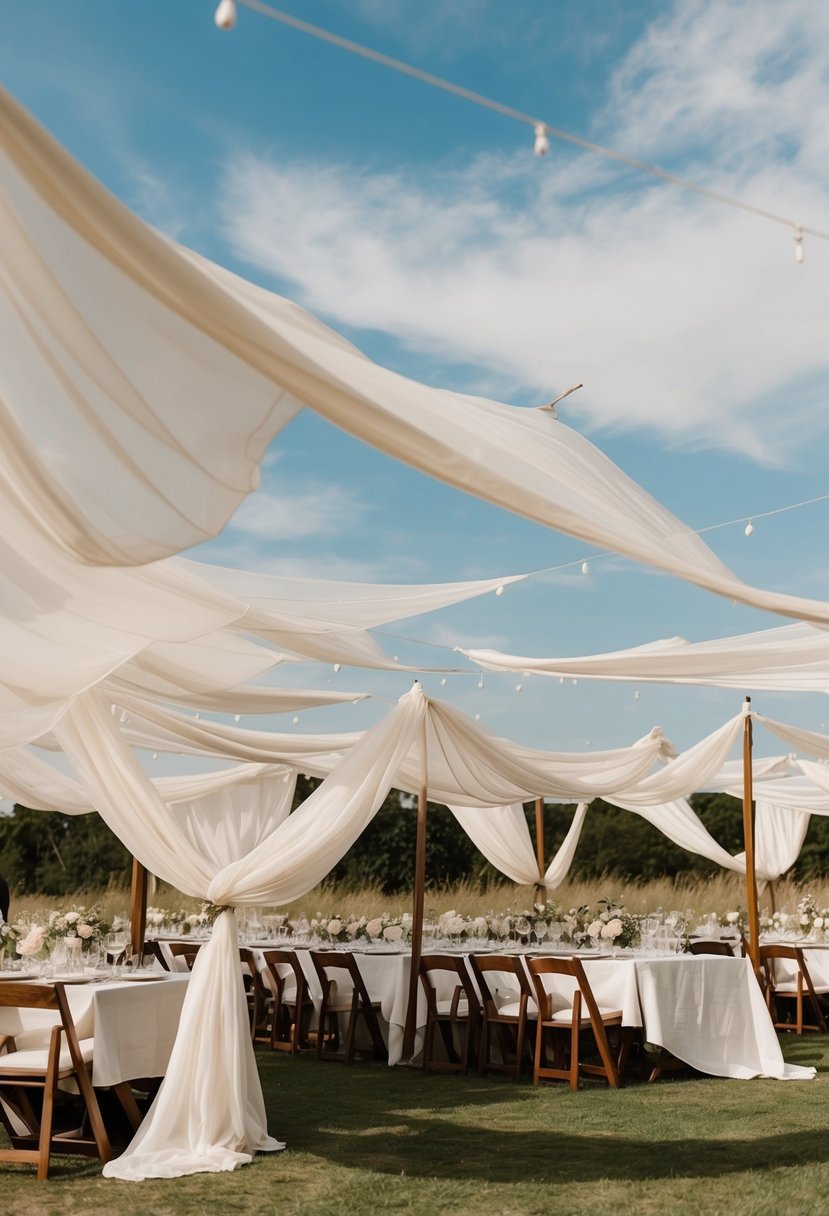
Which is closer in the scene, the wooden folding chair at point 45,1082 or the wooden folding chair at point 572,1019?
the wooden folding chair at point 45,1082

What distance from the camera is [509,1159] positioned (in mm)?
5586

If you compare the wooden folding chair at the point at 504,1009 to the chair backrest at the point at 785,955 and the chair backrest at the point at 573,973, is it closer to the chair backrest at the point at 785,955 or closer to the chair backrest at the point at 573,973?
the chair backrest at the point at 573,973

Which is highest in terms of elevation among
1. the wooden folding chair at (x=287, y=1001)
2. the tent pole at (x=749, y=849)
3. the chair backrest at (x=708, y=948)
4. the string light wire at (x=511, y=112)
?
the string light wire at (x=511, y=112)

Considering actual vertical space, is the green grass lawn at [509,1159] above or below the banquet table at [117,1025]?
below

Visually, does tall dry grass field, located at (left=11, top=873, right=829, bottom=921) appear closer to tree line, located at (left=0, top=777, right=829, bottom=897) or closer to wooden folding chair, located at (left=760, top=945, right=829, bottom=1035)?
wooden folding chair, located at (left=760, top=945, right=829, bottom=1035)

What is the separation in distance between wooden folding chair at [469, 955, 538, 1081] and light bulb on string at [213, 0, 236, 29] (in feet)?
20.7

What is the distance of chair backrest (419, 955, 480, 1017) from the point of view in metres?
8.18

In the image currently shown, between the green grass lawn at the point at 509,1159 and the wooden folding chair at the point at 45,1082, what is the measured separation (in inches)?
3.9

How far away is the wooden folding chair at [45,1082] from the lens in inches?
207

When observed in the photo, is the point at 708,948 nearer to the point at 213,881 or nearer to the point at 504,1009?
the point at 504,1009

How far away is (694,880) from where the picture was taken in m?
19.0

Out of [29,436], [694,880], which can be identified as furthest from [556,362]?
[694,880]

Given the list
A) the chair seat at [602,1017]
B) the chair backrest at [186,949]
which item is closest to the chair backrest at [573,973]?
the chair seat at [602,1017]

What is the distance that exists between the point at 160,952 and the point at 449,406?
7.29 m
